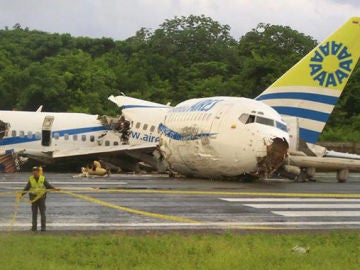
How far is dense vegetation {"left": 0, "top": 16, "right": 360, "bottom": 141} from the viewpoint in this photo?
6600cm

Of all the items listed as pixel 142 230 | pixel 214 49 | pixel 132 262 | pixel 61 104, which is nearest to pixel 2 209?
pixel 142 230

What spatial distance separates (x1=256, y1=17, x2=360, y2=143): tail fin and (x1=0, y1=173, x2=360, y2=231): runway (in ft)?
23.9

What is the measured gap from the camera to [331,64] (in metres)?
37.8

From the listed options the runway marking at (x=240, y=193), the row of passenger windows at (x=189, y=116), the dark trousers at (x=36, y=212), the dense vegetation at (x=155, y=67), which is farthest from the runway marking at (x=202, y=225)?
the dense vegetation at (x=155, y=67)

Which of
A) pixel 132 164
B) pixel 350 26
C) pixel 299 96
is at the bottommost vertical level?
pixel 132 164

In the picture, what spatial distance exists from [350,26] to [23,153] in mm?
17901

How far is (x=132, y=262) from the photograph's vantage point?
511 inches

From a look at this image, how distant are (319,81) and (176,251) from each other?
24.9 m

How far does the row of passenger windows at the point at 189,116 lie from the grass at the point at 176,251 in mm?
17999

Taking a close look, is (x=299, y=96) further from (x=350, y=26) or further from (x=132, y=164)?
(x=132, y=164)

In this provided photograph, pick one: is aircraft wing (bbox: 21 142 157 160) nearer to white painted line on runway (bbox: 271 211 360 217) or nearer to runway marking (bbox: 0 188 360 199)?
runway marking (bbox: 0 188 360 199)

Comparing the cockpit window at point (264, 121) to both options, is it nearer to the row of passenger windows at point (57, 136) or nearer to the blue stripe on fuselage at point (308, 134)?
the blue stripe on fuselage at point (308, 134)

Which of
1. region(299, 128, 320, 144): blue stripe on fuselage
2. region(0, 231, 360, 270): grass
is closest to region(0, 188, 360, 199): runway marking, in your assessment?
region(299, 128, 320, 144): blue stripe on fuselage

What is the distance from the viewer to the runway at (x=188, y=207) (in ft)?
60.7
